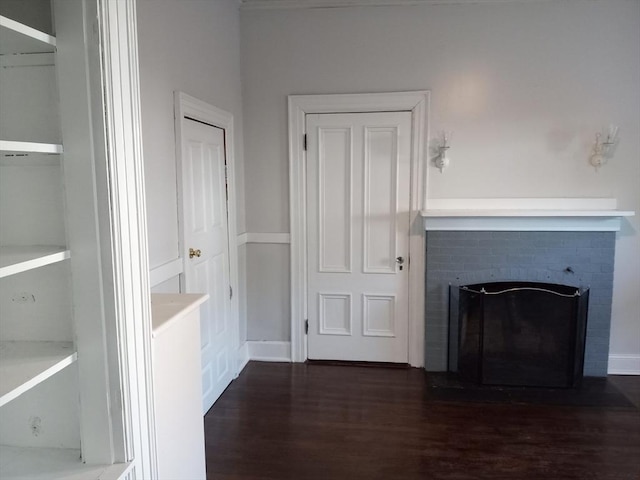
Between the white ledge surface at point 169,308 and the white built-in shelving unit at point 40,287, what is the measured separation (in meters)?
0.29

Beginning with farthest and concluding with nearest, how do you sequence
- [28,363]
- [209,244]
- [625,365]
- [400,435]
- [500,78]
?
1. [625,365]
2. [500,78]
3. [209,244]
4. [400,435]
5. [28,363]

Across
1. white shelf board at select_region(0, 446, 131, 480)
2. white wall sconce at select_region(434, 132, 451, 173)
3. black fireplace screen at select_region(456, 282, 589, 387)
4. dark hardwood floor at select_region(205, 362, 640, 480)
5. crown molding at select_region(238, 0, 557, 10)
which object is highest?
crown molding at select_region(238, 0, 557, 10)

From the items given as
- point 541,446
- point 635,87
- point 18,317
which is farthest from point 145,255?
point 635,87

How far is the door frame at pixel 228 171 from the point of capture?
2.70 m

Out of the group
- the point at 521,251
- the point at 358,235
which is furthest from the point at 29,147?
the point at 521,251

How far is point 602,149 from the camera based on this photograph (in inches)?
140

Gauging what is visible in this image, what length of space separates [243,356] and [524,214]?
247 cm

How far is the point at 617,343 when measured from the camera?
3756mm

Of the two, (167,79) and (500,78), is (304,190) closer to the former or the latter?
(167,79)

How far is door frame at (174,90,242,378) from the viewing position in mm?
2701

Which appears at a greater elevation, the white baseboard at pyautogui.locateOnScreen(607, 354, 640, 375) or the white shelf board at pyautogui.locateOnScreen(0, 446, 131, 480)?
the white shelf board at pyautogui.locateOnScreen(0, 446, 131, 480)

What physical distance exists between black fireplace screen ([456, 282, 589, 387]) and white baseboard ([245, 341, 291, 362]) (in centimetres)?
148

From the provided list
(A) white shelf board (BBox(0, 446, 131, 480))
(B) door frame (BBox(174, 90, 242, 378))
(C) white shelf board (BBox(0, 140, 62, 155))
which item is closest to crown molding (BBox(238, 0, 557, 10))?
(B) door frame (BBox(174, 90, 242, 378))

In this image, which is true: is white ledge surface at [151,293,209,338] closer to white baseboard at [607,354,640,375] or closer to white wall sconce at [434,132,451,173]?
white wall sconce at [434,132,451,173]
